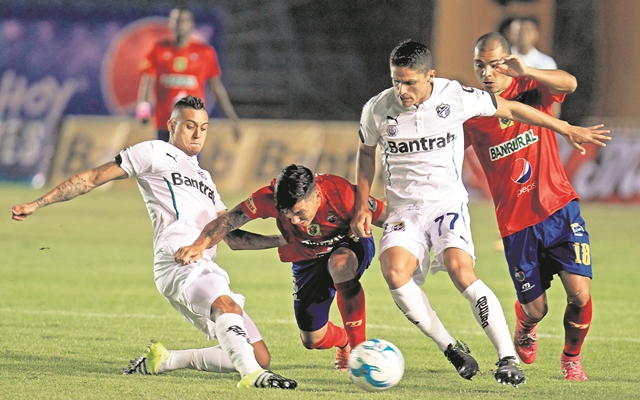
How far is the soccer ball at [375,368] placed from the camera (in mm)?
5727

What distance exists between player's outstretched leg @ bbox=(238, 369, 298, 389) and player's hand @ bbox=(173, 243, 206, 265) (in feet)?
2.48

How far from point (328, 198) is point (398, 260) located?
2.10 ft

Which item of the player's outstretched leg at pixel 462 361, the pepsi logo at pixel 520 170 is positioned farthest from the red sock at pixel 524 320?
the player's outstretched leg at pixel 462 361

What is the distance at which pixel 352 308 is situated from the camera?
21.5ft

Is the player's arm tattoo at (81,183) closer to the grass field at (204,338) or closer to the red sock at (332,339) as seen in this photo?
the grass field at (204,338)

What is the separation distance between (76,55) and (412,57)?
19766 millimetres

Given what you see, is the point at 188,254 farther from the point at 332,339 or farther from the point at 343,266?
the point at 332,339

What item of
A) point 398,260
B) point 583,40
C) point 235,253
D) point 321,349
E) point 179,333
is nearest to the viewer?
point 398,260

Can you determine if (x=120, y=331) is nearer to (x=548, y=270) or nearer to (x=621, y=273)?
(x=548, y=270)

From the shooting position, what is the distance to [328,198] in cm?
658

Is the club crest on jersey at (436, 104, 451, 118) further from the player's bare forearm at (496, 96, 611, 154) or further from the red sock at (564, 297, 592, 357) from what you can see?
the red sock at (564, 297, 592, 357)

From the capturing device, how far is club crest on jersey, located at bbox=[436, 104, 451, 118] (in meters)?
6.46

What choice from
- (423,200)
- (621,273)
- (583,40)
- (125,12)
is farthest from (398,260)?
(583,40)

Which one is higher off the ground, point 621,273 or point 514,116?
point 514,116
